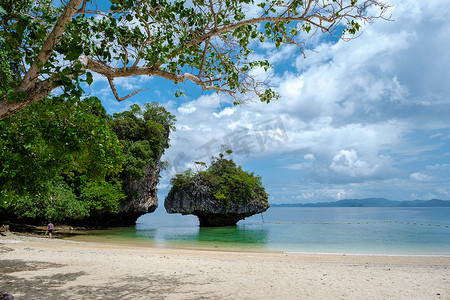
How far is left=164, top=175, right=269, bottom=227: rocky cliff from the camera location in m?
34.8

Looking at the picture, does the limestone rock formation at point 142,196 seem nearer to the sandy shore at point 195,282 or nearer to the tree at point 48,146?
the sandy shore at point 195,282

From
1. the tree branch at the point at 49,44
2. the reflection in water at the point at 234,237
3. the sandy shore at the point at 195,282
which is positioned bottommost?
the reflection in water at the point at 234,237

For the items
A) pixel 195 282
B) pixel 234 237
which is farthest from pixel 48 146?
pixel 234 237

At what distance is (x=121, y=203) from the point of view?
31484 mm

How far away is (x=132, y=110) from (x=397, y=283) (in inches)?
1203

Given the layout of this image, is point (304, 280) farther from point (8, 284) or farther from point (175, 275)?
point (8, 284)

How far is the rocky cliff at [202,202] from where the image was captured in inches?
1369

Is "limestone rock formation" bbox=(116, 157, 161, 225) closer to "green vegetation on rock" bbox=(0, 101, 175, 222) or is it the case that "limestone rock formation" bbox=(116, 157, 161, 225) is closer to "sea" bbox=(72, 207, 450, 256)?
"sea" bbox=(72, 207, 450, 256)

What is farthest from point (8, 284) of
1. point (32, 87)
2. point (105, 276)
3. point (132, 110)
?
point (132, 110)

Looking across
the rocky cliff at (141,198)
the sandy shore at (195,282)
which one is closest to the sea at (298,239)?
the rocky cliff at (141,198)

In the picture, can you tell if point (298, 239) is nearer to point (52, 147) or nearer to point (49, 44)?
point (52, 147)

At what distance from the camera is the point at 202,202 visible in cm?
3475

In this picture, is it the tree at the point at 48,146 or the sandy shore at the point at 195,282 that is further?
the tree at the point at 48,146

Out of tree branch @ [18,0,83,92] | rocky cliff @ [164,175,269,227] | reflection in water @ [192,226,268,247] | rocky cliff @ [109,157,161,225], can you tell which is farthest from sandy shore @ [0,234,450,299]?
rocky cliff @ [164,175,269,227]
